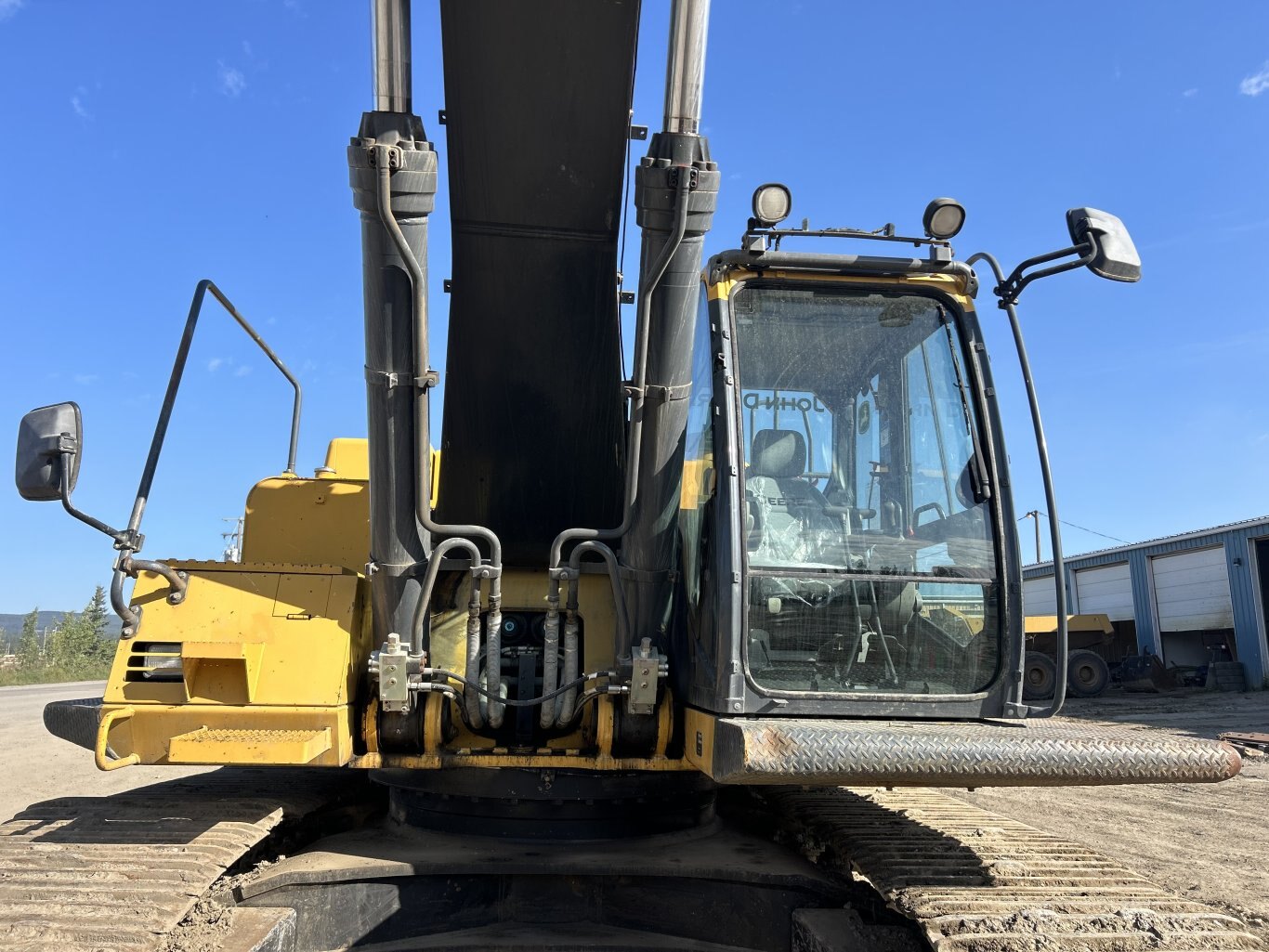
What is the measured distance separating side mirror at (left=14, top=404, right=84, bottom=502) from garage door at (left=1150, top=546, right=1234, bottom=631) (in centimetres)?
2315

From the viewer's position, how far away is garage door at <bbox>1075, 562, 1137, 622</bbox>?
24.3 metres

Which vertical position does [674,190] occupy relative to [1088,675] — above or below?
above

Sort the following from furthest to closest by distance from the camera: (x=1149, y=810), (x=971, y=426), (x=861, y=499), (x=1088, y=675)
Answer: (x=1088, y=675) → (x=1149, y=810) → (x=971, y=426) → (x=861, y=499)

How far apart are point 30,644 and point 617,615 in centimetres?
3857

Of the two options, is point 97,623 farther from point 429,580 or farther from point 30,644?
point 429,580

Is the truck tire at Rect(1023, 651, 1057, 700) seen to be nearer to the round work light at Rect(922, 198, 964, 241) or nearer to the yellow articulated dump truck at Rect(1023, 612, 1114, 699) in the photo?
the yellow articulated dump truck at Rect(1023, 612, 1114, 699)

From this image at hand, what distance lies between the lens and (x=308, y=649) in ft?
11.1

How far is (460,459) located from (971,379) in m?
2.03

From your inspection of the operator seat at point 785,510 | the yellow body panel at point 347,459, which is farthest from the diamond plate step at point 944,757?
the yellow body panel at point 347,459

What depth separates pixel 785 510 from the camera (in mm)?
3361

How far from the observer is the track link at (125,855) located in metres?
2.62

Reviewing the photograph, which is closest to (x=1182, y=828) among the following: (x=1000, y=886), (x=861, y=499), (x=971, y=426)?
(x=1000, y=886)

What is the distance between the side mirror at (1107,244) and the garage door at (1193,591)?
69.4 feet

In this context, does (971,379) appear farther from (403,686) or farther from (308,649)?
(308,649)
